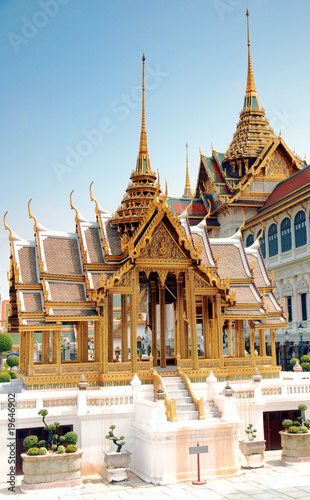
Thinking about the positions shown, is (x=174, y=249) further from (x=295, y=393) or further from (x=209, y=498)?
(x=209, y=498)

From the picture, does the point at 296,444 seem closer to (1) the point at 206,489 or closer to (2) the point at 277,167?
(1) the point at 206,489

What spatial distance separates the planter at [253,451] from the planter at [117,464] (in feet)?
9.34

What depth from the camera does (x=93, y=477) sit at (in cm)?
1311

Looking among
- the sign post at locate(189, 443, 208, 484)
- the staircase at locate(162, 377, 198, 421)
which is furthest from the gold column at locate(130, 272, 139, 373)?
the sign post at locate(189, 443, 208, 484)

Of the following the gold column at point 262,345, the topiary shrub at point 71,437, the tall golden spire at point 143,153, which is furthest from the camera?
the tall golden spire at point 143,153

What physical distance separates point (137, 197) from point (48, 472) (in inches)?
347

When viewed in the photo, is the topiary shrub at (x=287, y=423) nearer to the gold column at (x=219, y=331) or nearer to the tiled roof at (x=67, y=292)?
the gold column at (x=219, y=331)

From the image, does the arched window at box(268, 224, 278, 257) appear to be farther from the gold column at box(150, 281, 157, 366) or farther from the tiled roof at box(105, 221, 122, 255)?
the tiled roof at box(105, 221, 122, 255)

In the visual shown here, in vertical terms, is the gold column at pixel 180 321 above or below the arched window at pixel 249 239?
below

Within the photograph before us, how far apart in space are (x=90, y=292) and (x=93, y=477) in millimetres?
4752

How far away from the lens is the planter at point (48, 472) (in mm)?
11938

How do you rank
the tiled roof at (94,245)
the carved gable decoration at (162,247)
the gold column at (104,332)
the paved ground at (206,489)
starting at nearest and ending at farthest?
the paved ground at (206,489) < the gold column at (104,332) < the carved gable decoration at (162,247) < the tiled roof at (94,245)

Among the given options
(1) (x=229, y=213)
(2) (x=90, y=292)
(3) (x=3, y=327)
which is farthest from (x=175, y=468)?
(3) (x=3, y=327)

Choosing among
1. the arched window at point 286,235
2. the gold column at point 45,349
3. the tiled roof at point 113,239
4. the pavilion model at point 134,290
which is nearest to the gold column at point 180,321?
the pavilion model at point 134,290
